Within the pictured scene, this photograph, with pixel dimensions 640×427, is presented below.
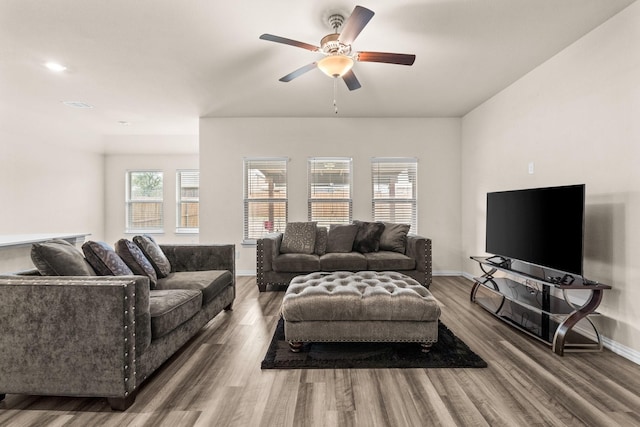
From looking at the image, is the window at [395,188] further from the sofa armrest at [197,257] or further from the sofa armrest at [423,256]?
the sofa armrest at [197,257]

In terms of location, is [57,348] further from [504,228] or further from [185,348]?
[504,228]

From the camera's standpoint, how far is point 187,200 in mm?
7504

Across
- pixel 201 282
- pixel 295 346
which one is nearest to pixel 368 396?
pixel 295 346

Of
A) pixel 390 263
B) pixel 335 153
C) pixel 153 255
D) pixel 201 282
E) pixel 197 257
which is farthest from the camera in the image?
pixel 335 153

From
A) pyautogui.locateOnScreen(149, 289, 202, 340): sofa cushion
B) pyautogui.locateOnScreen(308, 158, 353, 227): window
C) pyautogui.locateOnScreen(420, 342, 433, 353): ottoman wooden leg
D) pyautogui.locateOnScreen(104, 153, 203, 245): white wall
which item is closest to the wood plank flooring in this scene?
pyautogui.locateOnScreen(420, 342, 433, 353): ottoman wooden leg

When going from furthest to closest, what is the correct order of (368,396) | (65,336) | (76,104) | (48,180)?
(48,180)
(76,104)
(368,396)
(65,336)

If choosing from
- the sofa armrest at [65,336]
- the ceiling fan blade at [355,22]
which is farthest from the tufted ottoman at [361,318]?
the ceiling fan blade at [355,22]

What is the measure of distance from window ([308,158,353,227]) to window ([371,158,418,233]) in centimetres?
46

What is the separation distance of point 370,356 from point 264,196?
12.1 ft

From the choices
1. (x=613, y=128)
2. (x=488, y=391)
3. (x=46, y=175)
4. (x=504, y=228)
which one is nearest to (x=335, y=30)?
(x=613, y=128)

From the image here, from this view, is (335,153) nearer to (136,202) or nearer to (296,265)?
(296,265)

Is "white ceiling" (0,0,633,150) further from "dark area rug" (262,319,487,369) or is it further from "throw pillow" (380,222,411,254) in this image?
"dark area rug" (262,319,487,369)

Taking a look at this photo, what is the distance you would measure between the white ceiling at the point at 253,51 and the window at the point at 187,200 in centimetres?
259

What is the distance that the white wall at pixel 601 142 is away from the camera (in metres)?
2.44
